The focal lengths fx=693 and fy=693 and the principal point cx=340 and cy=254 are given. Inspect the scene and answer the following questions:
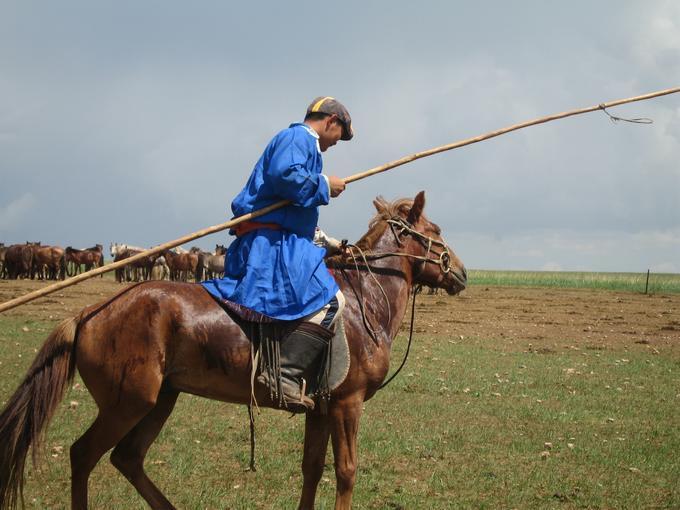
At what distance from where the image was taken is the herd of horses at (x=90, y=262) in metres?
46.5

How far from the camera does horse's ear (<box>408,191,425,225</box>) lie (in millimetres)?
5867

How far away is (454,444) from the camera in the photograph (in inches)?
325

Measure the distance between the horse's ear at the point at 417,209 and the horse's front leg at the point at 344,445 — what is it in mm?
1708

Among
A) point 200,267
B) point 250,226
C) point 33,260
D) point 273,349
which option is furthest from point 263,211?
point 33,260

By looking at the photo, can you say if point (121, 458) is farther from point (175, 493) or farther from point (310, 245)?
point (310, 245)

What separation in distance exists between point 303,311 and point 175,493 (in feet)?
8.66

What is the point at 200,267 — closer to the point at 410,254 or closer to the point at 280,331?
the point at 410,254

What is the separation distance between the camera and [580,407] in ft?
35.0

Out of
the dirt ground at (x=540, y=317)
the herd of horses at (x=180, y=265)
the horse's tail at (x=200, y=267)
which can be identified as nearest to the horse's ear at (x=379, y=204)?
the dirt ground at (x=540, y=317)

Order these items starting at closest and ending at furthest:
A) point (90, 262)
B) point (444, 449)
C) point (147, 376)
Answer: point (147, 376) → point (444, 449) → point (90, 262)

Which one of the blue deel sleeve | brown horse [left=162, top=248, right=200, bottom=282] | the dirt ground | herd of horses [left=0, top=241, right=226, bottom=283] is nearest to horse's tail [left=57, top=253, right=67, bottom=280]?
herd of horses [left=0, top=241, right=226, bottom=283]

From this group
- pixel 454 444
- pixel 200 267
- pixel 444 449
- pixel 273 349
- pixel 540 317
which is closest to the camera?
Result: pixel 273 349

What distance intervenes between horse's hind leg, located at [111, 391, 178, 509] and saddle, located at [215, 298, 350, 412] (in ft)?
3.15

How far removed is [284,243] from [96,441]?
6.27 ft
